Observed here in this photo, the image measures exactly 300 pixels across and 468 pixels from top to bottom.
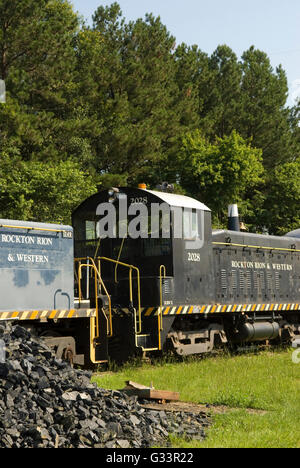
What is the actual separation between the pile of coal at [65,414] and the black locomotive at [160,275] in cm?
379

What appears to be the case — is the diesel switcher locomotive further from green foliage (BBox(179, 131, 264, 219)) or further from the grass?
green foliage (BBox(179, 131, 264, 219))

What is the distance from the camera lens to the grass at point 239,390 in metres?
7.26

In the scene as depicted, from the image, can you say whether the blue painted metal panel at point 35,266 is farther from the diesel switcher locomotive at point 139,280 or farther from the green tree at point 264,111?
the green tree at point 264,111

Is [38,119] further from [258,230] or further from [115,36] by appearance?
[258,230]

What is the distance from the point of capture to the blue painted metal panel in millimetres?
10820

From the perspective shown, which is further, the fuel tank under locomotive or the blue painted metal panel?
the fuel tank under locomotive

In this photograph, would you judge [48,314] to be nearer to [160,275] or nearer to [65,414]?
[160,275]

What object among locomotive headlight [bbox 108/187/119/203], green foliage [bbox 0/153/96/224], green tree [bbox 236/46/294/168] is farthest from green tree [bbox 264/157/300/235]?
locomotive headlight [bbox 108/187/119/203]

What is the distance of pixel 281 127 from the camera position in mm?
45656

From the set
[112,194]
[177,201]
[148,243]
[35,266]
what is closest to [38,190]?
[112,194]

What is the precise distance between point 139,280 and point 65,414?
6657 millimetres

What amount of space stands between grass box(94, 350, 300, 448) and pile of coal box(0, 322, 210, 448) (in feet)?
1.39

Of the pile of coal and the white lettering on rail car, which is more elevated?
the white lettering on rail car

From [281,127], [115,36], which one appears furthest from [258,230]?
[115,36]
